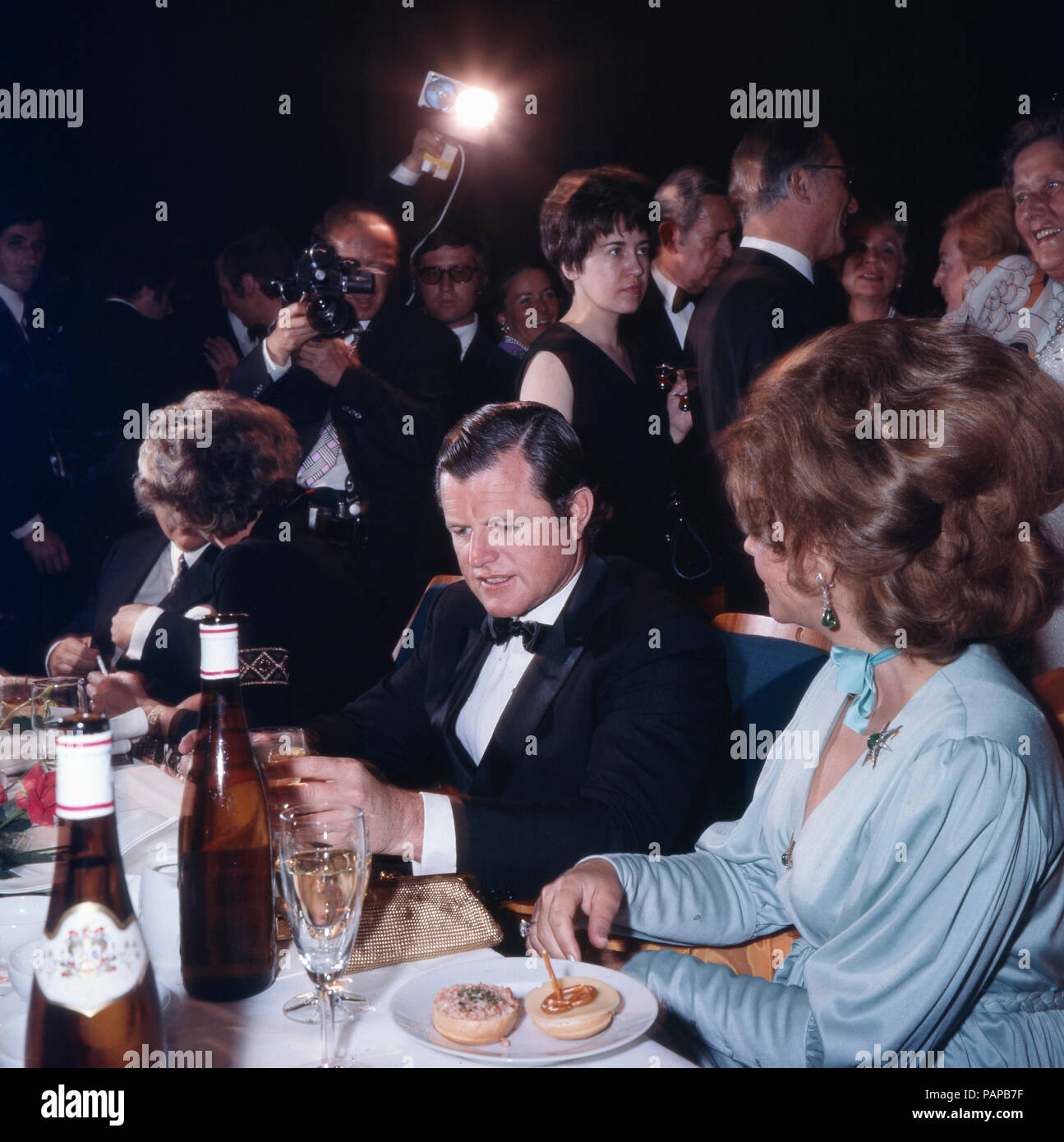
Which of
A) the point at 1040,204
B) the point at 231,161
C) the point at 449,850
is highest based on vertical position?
the point at 231,161

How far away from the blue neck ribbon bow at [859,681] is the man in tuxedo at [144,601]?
166cm

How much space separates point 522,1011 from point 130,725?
1.15m

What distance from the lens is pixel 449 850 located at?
1349 millimetres

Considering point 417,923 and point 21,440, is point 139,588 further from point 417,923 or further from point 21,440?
point 417,923

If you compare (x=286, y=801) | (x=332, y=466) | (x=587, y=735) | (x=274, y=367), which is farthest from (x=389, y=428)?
(x=286, y=801)

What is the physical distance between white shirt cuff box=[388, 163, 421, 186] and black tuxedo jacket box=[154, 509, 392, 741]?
8.11ft

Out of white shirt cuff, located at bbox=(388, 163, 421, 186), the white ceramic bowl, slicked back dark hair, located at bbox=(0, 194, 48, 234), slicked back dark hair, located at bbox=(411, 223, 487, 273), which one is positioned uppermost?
white shirt cuff, located at bbox=(388, 163, 421, 186)

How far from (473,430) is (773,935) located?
0.88 m

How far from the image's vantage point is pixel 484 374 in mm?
4066

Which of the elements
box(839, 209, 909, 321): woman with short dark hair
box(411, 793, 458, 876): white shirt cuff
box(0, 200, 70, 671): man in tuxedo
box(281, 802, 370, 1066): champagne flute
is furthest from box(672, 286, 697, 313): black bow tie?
box(281, 802, 370, 1066): champagne flute

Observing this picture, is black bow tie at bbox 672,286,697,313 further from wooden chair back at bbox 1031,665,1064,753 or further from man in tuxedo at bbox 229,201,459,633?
wooden chair back at bbox 1031,665,1064,753

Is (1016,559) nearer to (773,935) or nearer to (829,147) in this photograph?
(773,935)

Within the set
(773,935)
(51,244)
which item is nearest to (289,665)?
(773,935)

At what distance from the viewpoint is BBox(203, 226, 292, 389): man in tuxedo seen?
167 inches
